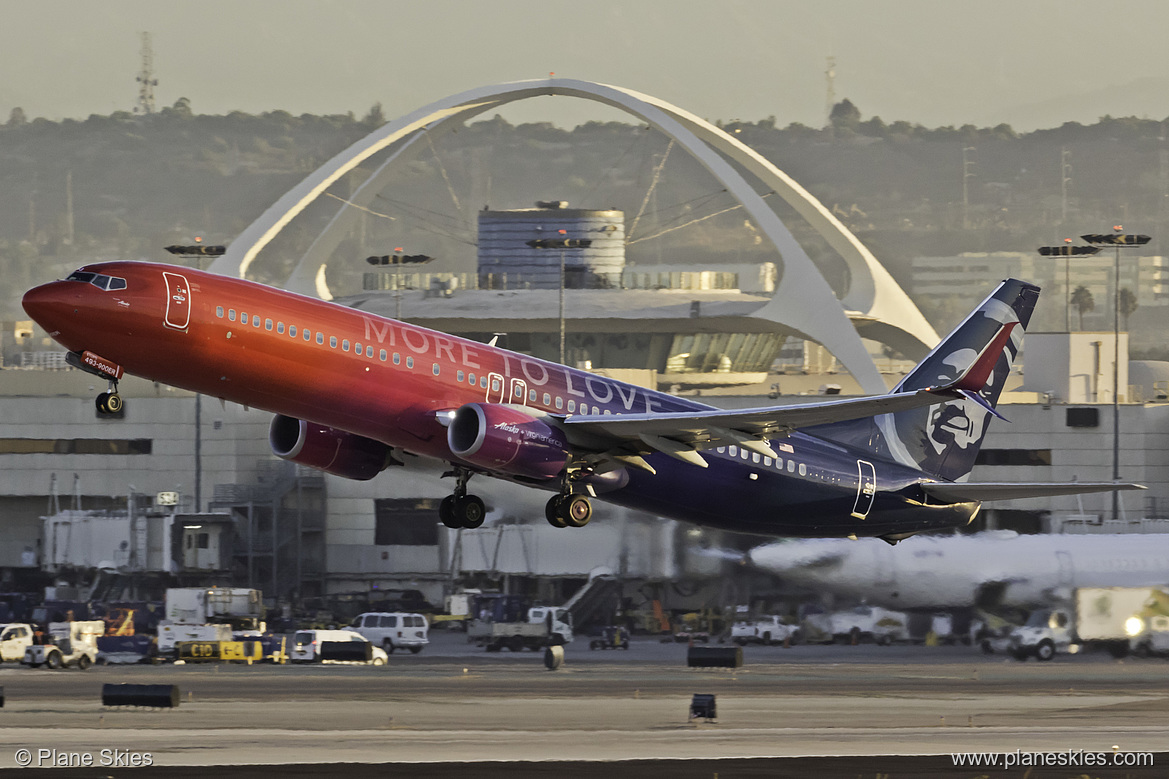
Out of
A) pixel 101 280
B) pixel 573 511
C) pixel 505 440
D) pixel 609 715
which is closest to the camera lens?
pixel 101 280

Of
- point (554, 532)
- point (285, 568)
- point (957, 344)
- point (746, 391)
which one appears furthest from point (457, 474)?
point (746, 391)

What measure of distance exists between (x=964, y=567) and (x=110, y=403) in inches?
1527

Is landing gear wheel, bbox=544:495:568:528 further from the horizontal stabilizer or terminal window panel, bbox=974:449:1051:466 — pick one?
terminal window panel, bbox=974:449:1051:466

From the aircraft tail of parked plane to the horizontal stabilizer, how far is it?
8 centimetres

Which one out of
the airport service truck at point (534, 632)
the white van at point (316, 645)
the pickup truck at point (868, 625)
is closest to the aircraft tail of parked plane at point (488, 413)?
the pickup truck at point (868, 625)

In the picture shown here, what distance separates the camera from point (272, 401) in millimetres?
40500

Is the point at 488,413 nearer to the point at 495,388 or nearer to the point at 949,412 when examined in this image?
the point at 495,388

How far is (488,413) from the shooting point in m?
41.6

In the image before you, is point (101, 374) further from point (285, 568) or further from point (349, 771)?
point (285, 568)

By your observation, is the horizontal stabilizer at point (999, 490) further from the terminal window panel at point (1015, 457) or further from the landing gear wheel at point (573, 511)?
the terminal window panel at point (1015, 457)

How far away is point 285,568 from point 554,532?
23525 millimetres

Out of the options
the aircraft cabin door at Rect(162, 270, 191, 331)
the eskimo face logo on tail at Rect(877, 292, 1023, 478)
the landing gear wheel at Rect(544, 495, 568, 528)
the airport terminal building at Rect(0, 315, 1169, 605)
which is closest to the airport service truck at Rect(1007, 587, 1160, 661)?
the airport terminal building at Rect(0, 315, 1169, 605)

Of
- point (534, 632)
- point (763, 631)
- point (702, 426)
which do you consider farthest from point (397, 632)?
point (702, 426)

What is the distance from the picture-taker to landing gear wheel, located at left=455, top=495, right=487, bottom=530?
45875 mm
